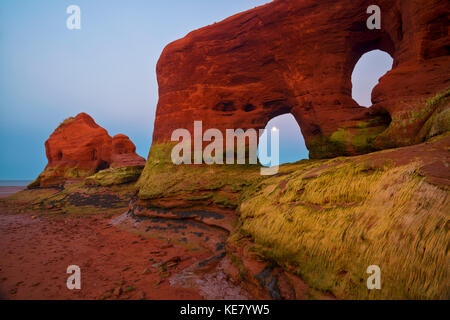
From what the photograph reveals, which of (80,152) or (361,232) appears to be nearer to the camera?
(361,232)

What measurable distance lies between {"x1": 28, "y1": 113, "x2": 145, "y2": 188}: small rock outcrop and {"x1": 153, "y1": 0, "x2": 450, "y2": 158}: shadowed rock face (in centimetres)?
1057

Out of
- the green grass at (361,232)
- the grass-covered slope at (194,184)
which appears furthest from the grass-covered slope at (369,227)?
the grass-covered slope at (194,184)

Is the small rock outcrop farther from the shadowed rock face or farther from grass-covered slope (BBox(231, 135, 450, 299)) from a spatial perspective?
grass-covered slope (BBox(231, 135, 450, 299))

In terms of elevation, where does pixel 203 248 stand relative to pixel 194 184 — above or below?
below

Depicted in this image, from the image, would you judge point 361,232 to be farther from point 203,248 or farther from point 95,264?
point 95,264

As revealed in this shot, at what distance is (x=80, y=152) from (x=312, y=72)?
21.6 m

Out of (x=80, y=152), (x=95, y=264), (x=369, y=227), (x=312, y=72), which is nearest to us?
(x=369, y=227)

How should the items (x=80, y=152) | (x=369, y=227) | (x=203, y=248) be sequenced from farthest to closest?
(x=80, y=152) < (x=203, y=248) < (x=369, y=227)

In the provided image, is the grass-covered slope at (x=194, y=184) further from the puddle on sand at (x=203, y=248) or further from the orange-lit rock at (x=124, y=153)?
the orange-lit rock at (x=124, y=153)

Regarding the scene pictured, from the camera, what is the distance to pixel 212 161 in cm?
877

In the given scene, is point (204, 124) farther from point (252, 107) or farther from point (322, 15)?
point (322, 15)

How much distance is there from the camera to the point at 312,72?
8273 millimetres

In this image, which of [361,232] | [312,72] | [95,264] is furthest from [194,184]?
[312,72]

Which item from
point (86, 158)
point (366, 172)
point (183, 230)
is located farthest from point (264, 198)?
point (86, 158)
